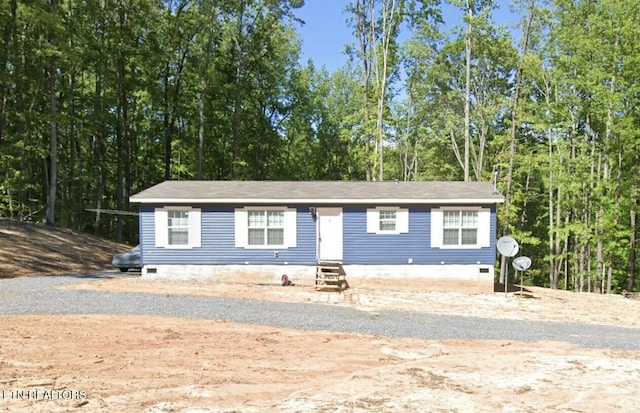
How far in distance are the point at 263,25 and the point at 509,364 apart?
93.1 ft

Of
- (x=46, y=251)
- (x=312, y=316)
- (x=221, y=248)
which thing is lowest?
(x=312, y=316)

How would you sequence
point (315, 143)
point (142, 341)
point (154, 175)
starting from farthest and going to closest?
point (315, 143)
point (154, 175)
point (142, 341)

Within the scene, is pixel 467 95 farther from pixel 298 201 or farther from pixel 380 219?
pixel 298 201

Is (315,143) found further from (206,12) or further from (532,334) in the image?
(532,334)

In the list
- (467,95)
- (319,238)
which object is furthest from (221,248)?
(467,95)

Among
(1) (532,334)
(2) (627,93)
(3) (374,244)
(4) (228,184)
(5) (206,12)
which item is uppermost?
(5) (206,12)

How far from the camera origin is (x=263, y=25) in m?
Result: 30.1

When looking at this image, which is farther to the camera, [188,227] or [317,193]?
[317,193]

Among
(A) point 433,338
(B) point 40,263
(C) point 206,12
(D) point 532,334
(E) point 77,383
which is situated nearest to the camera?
(E) point 77,383

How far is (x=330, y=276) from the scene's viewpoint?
48.8 feet

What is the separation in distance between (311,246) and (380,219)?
8.54 feet

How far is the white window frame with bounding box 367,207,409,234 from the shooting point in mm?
15422

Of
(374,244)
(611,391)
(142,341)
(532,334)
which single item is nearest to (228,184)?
(374,244)

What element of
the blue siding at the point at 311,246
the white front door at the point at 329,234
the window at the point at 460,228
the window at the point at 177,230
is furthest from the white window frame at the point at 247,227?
the window at the point at 460,228
